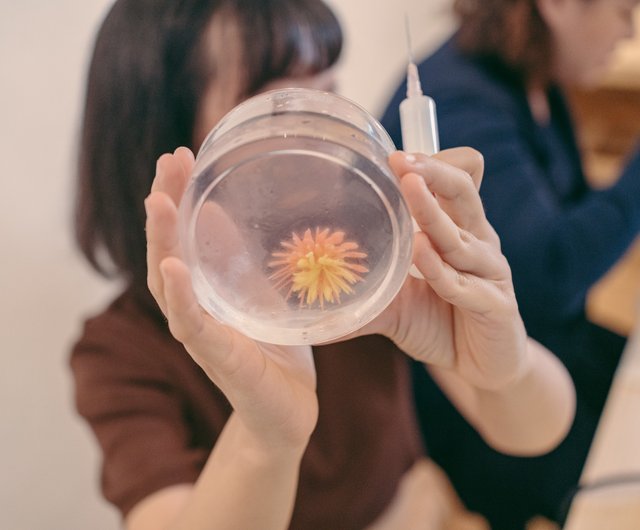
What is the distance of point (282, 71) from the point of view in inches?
14.5

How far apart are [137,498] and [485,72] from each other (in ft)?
1.45

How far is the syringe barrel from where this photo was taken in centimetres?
28

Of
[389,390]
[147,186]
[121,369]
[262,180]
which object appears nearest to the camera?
[262,180]

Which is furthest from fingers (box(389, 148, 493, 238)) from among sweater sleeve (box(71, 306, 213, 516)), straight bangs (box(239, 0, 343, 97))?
sweater sleeve (box(71, 306, 213, 516))

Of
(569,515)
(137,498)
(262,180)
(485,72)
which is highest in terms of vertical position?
(262,180)

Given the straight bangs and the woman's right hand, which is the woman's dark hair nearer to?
the straight bangs

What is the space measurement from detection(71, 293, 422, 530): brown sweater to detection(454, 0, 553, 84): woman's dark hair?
29 cm

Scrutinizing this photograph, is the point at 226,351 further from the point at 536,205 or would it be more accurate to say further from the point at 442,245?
the point at 536,205

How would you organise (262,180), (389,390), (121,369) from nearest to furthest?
(262,180), (121,369), (389,390)

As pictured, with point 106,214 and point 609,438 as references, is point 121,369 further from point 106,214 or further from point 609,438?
point 609,438

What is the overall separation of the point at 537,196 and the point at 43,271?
42 centimetres

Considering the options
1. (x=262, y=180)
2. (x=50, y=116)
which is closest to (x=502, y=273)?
(x=262, y=180)

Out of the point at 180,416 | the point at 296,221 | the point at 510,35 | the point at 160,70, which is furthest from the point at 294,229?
the point at 510,35

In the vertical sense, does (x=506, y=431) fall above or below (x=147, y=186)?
below
